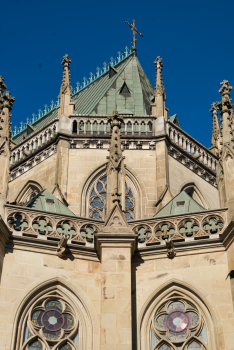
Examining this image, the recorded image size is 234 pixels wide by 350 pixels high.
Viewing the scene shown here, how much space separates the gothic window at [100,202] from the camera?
21906mm

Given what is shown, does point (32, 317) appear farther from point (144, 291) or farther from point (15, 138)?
point (15, 138)

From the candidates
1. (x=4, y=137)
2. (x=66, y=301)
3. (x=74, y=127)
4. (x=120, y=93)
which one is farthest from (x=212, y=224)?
(x=120, y=93)

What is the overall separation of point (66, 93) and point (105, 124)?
2.02m

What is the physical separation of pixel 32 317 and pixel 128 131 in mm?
10843

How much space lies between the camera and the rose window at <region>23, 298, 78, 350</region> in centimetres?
1416

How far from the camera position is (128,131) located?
23922 mm

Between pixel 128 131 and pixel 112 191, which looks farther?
pixel 128 131

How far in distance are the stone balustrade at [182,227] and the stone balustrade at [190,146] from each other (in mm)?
8609

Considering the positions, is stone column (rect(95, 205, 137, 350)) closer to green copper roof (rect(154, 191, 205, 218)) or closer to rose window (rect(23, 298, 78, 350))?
rose window (rect(23, 298, 78, 350))

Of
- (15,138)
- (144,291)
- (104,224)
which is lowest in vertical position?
(144,291)

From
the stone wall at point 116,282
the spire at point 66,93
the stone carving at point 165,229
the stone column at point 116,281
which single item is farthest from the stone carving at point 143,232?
the spire at point 66,93

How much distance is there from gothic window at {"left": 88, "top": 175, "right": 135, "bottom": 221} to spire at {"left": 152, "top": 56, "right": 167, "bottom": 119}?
331 centimetres

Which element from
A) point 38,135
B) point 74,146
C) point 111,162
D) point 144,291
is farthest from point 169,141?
point 144,291

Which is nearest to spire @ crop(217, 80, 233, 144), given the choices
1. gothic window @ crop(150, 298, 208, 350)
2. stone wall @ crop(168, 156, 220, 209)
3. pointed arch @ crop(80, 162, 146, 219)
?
gothic window @ crop(150, 298, 208, 350)
